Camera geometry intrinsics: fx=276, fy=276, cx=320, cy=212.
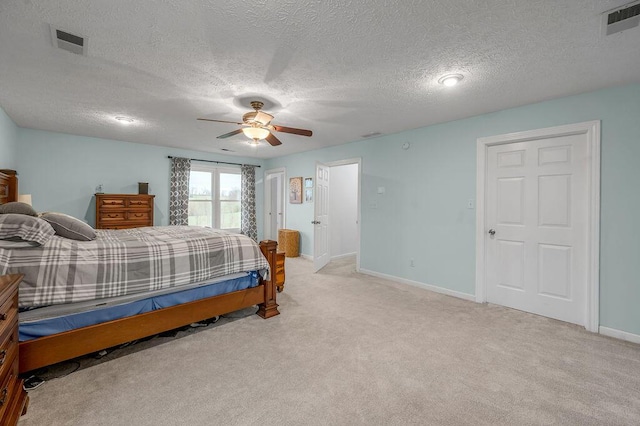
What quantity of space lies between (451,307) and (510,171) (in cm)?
178

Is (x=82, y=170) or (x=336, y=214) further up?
(x=82, y=170)

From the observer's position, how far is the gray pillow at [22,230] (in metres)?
1.84

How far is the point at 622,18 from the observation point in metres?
1.68

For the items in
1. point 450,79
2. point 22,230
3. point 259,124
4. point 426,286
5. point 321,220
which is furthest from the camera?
point 321,220

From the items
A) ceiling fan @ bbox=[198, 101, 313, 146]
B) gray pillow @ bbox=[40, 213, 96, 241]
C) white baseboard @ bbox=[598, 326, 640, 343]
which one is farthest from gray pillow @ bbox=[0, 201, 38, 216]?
white baseboard @ bbox=[598, 326, 640, 343]

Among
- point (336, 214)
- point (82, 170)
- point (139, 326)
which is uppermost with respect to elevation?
point (82, 170)

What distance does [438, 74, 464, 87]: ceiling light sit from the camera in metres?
2.44

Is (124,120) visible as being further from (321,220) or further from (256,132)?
(321,220)

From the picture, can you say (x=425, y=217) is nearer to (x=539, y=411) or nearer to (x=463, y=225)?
(x=463, y=225)

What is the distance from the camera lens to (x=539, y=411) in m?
1.66

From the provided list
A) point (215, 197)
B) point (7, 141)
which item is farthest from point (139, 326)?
point (215, 197)

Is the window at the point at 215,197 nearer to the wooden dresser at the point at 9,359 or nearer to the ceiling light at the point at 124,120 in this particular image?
the ceiling light at the point at 124,120

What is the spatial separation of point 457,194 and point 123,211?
543 centimetres

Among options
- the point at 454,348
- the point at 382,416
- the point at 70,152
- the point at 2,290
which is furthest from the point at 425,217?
the point at 70,152
